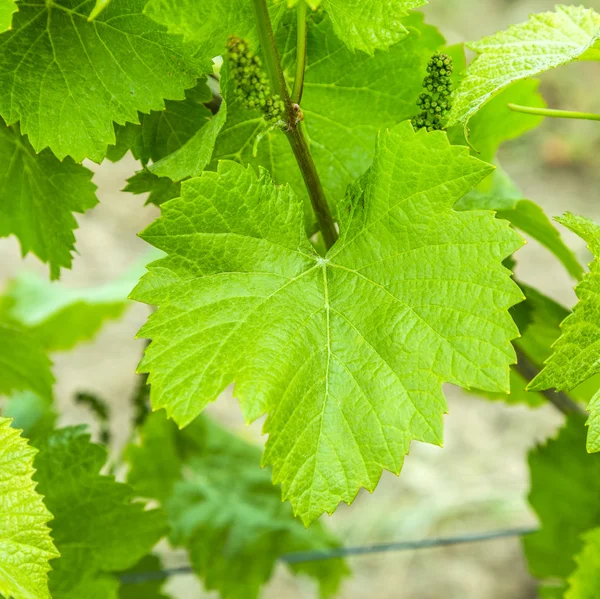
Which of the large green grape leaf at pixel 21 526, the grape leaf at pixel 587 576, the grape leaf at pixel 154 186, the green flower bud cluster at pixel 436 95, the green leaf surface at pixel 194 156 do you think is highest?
the green flower bud cluster at pixel 436 95

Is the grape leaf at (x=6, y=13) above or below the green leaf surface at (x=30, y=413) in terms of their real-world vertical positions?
above

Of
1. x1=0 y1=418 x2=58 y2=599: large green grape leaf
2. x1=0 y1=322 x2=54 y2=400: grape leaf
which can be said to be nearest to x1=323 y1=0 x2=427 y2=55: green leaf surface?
x1=0 y1=418 x2=58 y2=599: large green grape leaf

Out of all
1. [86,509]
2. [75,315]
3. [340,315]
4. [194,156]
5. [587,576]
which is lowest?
[587,576]

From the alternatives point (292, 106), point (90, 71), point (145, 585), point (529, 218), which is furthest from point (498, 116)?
point (145, 585)

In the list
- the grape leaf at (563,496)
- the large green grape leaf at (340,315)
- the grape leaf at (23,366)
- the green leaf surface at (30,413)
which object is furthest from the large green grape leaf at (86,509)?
the grape leaf at (563,496)

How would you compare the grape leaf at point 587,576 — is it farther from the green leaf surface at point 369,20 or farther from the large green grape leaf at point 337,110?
the green leaf surface at point 369,20

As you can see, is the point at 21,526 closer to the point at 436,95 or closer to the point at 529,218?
the point at 436,95

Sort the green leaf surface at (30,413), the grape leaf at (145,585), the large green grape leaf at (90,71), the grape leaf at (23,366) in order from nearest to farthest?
the large green grape leaf at (90,71) → the grape leaf at (23,366) → the grape leaf at (145,585) → the green leaf surface at (30,413)
